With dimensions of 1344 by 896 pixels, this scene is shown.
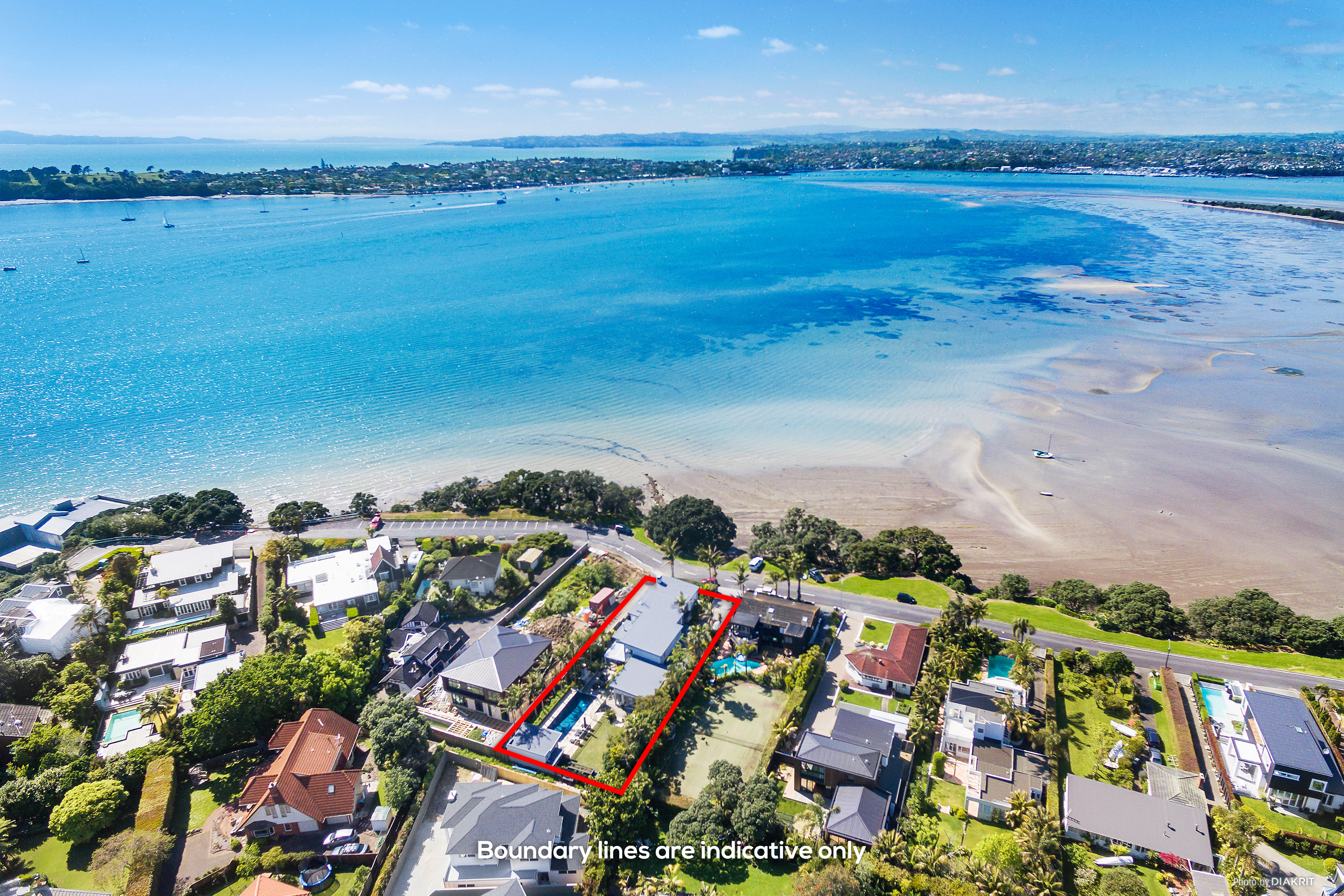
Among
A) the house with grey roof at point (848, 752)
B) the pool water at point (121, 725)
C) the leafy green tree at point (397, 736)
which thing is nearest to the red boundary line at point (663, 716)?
the leafy green tree at point (397, 736)

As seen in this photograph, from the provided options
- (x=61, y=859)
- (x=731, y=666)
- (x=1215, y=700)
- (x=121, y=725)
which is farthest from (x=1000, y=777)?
(x=121, y=725)

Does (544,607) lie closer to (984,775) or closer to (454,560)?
(454,560)

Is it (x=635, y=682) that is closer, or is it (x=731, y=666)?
(x=635, y=682)

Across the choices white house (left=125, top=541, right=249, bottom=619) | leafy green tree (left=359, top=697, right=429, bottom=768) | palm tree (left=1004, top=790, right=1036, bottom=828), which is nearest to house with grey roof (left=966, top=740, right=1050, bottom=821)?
palm tree (left=1004, top=790, right=1036, bottom=828)

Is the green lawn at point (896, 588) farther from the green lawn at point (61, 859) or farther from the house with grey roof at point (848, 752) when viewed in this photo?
the green lawn at point (61, 859)

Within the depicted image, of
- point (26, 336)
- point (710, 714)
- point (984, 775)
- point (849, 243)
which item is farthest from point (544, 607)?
point (849, 243)

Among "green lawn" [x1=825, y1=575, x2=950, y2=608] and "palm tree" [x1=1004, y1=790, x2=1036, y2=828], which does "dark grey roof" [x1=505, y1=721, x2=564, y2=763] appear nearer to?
"palm tree" [x1=1004, y1=790, x2=1036, y2=828]

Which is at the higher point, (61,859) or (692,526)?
(692,526)

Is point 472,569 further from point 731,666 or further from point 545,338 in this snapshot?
point 545,338
